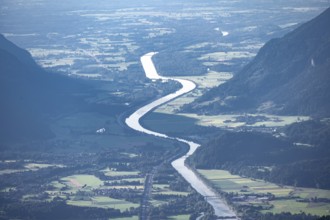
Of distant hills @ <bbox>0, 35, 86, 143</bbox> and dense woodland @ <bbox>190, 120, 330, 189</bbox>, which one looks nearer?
dense woodland @ <bbox>190, 120, 330, 189</bbox>

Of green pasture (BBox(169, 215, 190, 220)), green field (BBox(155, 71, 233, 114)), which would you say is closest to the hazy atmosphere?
green field (BBox(155, 71, 233, 114))

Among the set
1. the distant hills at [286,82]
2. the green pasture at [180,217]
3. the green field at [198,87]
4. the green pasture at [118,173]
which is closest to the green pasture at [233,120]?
the distant hills at [286,82]

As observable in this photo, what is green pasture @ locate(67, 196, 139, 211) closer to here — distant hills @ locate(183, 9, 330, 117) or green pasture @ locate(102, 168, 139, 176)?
green pasture @ locate(102, 168, 139, 176)

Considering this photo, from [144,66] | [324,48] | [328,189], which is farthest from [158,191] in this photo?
[144,66]

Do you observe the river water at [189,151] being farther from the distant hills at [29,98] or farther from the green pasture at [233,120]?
the distant hills at [29,98]

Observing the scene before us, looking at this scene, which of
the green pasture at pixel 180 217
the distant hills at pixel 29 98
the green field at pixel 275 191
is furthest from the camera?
the distant hills at pixel 29 98

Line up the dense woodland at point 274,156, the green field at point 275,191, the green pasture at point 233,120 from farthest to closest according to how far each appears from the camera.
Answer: the green pasture at point 233,120
the dense woodland at point 274,156
the green field at point 275,191
